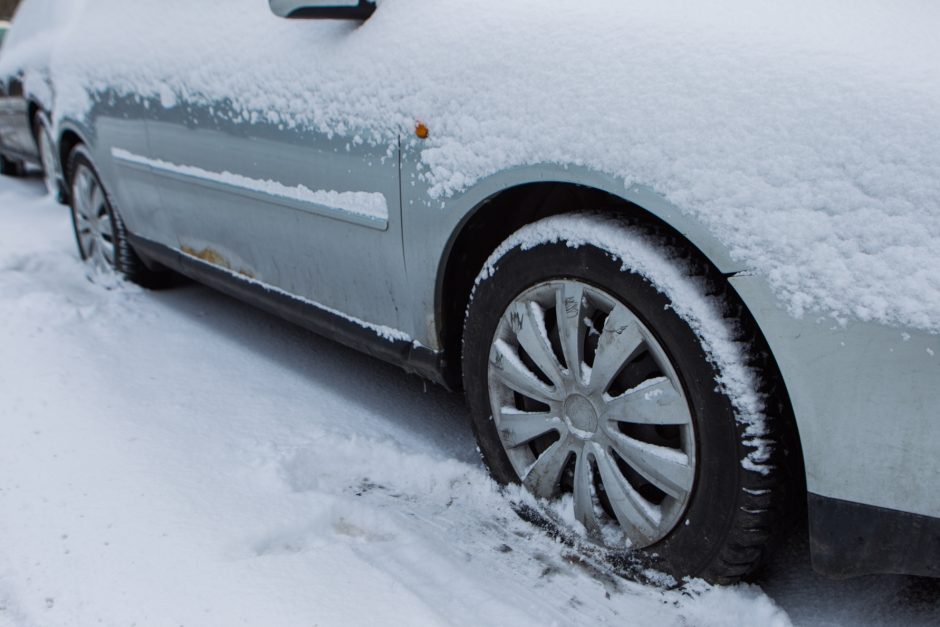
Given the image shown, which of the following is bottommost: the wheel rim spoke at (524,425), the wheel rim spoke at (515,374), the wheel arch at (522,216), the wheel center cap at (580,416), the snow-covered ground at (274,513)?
the snow-covered ground at (274,513)

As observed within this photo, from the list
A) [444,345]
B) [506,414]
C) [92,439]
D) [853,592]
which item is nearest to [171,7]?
[92,439]

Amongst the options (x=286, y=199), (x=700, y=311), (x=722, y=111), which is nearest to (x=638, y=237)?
(x=700, y=311)

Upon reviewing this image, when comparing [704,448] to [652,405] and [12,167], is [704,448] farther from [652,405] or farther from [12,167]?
[12,167]

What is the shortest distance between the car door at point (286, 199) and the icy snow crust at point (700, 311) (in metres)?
0.63

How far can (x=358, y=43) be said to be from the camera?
6.92 ft

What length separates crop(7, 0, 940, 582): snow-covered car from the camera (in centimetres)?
129

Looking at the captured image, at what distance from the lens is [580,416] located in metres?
1.79

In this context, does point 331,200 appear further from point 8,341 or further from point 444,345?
point 8,341

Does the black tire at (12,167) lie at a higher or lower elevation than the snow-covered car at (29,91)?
lower

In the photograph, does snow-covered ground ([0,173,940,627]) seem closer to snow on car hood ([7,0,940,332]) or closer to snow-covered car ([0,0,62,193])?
snow on car hood ([7,0,940,332])

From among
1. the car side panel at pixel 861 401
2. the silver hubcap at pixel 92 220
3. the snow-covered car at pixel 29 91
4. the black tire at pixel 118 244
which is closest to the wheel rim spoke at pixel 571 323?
the car side panel at pixel 861 401

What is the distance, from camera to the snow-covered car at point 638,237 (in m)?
1.29

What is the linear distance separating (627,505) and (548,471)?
0.74 feet

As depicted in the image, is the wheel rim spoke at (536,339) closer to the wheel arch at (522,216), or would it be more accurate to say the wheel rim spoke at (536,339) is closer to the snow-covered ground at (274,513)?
the wheel arch at (522,216)
